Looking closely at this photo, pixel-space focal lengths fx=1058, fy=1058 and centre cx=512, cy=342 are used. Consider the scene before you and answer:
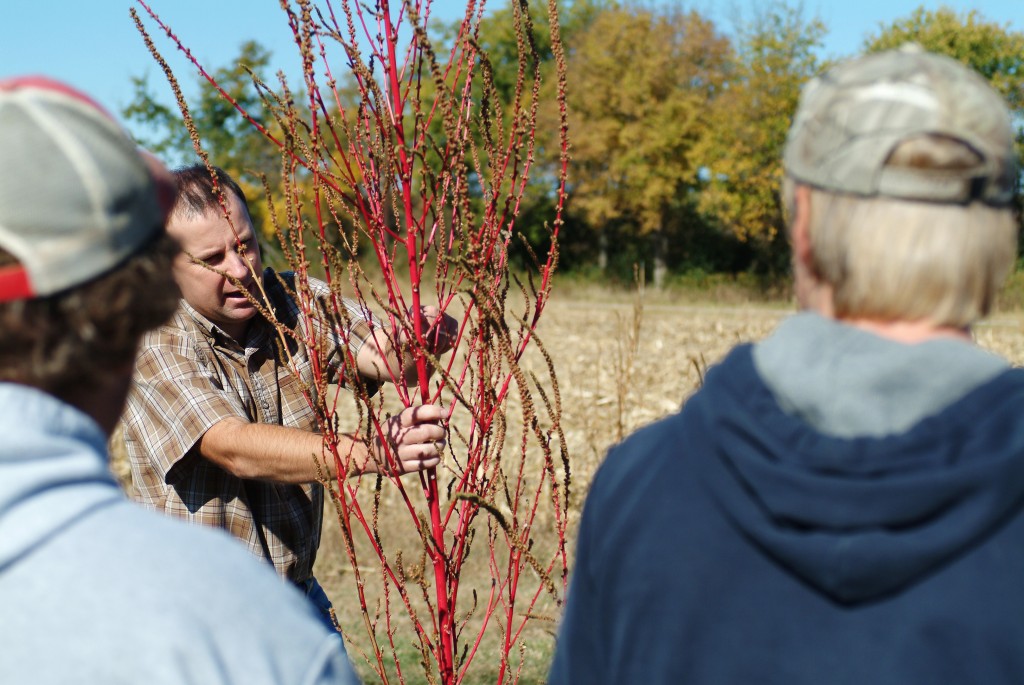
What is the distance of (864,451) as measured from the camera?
1.15 m

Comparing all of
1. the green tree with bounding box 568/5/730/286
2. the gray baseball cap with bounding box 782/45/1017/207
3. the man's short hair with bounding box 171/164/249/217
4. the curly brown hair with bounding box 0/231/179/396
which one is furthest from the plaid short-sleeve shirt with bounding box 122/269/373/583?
the green tree with bounding box 568/5/730/286

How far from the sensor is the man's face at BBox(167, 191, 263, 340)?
9.37 feet

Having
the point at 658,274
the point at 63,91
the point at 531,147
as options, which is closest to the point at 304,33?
the point at 531,147

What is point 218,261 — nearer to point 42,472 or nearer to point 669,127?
point 42,472

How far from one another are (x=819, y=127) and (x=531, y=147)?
1.44 metres

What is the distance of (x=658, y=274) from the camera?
1478 inches

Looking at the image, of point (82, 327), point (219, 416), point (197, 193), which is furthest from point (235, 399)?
point (82, 327)

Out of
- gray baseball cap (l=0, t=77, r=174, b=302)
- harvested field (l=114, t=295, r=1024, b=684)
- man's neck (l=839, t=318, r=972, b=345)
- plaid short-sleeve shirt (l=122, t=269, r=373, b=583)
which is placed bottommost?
harvested field (l=114, t=295, r=1024, b=684)

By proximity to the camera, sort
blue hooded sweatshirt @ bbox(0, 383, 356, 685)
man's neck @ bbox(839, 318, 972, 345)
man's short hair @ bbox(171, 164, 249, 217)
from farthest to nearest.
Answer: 1. man's short hair @ bbox(171, 164, 249, 217)
2. man's neck @ bbox(839, 318, 972, 345)
3. blue hooded sweatshirt @ bbox(0, 383, 356, 685)

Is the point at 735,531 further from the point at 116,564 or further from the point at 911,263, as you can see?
the point at 116,564

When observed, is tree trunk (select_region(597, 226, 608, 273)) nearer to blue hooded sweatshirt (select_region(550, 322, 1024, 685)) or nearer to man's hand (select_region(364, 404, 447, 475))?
man's hand (select_region(364, 404, 447, 475))

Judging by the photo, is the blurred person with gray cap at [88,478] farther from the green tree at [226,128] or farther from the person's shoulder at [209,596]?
the green tree at [226,128]

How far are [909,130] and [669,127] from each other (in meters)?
35.2

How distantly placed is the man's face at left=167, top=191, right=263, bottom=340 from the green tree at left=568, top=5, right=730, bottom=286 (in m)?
33.1
